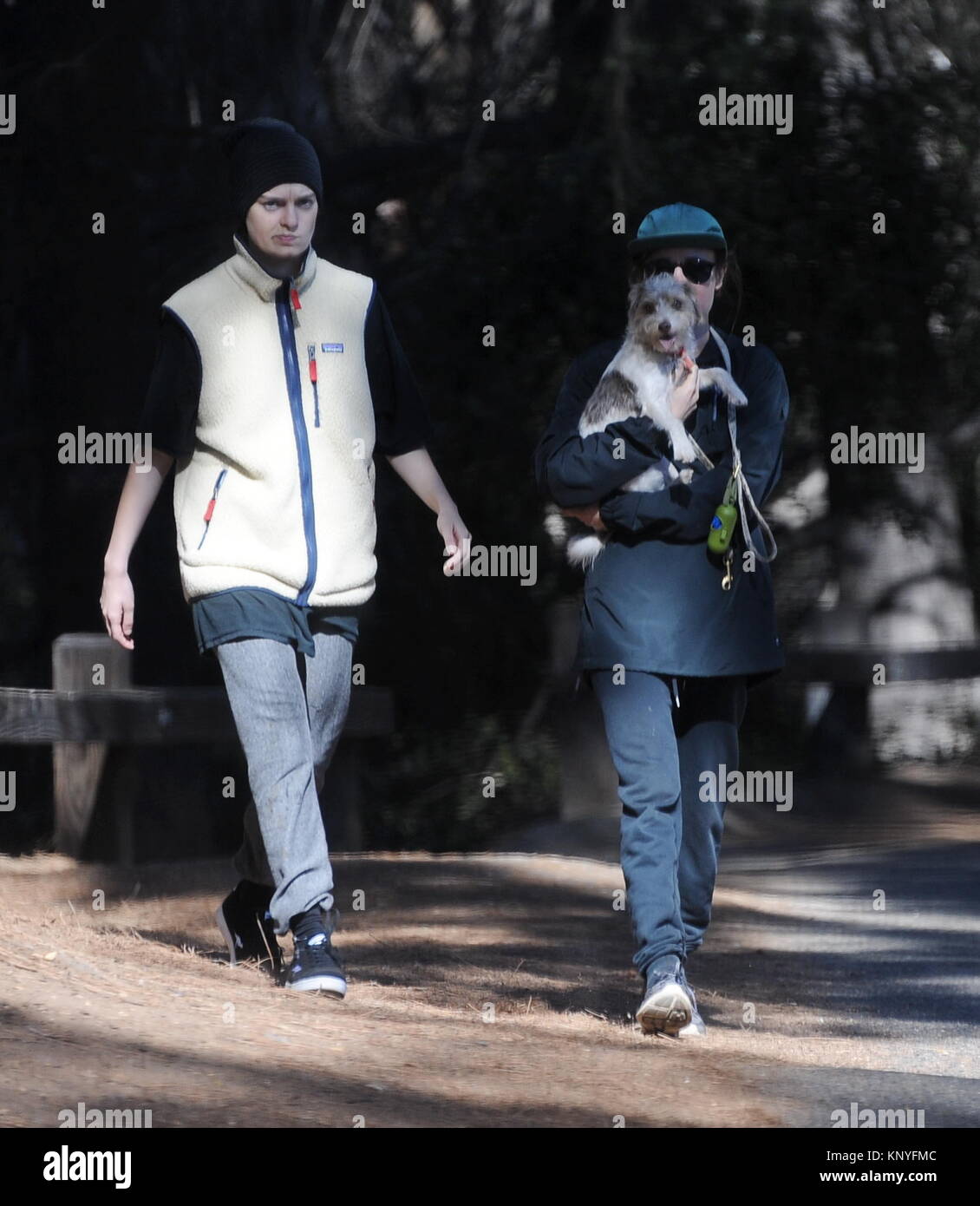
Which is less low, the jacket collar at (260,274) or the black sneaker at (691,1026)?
the jacket collar at (260,274)

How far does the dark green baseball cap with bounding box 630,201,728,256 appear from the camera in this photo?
5.50m

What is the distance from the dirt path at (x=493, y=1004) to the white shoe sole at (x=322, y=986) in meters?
0.11

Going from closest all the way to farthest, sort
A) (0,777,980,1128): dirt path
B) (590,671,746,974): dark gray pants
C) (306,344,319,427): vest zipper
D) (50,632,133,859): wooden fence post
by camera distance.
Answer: (0,777,980,1128): dirt path
(590,671,746,974): dark gray pants
(306,344,319,427): vest zipper
(50,632,133,859): wooden fence post

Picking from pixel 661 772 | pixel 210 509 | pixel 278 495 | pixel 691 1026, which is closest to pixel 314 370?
pixel 278 495

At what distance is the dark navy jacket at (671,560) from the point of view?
5.41 metres

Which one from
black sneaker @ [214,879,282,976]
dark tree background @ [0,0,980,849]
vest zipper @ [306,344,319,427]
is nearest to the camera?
vest zipper @ [306,344,319,427]

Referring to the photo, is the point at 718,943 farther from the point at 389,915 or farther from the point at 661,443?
the point at 661,443

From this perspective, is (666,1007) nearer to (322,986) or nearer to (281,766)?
(322,986)

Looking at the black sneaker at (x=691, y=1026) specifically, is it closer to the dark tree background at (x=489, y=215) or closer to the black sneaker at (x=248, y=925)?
the black sneaker at (x=248, y=925)

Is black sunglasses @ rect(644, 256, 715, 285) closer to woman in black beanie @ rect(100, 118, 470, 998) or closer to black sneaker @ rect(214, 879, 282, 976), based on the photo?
woman in black beanie @ rect(100, 118, 470, 998)

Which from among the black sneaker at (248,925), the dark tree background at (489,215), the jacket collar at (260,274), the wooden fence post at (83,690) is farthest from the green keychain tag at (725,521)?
the dark tree background at (489,215)

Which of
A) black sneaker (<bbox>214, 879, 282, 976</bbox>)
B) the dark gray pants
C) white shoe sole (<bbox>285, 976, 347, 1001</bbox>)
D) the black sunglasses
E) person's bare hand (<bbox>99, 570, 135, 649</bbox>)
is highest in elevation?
the black sunglasses

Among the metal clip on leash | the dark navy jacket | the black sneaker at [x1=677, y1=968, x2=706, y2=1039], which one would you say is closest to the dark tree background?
the dark navy jacket

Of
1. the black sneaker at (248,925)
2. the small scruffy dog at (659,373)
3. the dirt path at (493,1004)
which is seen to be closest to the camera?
the dirt path at (493,1004)
